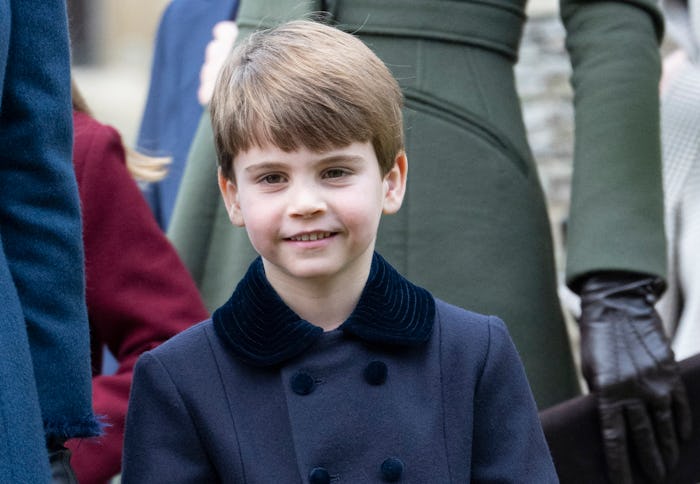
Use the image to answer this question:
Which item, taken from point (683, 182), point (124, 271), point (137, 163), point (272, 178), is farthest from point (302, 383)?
point (683, 182)


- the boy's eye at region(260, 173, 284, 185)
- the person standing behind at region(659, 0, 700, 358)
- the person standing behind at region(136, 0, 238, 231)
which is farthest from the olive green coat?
the person standing behind at region(136, 0, 238, 231)

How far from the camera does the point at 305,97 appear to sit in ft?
7.34

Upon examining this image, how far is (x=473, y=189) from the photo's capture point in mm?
2908

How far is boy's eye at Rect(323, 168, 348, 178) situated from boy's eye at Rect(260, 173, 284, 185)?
0.21ft

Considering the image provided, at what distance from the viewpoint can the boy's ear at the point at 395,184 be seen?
7.79 ft

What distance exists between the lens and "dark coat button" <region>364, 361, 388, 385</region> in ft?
7.38

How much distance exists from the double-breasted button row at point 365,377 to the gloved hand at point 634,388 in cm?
65

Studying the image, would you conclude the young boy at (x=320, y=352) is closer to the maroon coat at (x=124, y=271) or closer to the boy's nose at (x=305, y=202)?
the boy's nose at (x=305, y=202)

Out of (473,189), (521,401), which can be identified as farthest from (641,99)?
(521,401)

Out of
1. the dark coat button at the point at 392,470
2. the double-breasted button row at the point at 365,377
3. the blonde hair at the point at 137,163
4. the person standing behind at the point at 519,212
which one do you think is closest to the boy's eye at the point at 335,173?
the double-breasted button row at the point at 365,377

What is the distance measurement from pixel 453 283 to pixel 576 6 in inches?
25.4

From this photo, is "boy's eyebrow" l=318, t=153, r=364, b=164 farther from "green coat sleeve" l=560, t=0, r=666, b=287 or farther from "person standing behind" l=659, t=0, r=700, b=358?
"person standing behind" l=659, t=0, r=700, b=358

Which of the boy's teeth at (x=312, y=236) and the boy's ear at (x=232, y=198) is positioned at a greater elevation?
the boy's ear at (x=232, y=198)

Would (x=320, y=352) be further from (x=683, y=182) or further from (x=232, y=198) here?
(x=683, y=182)
